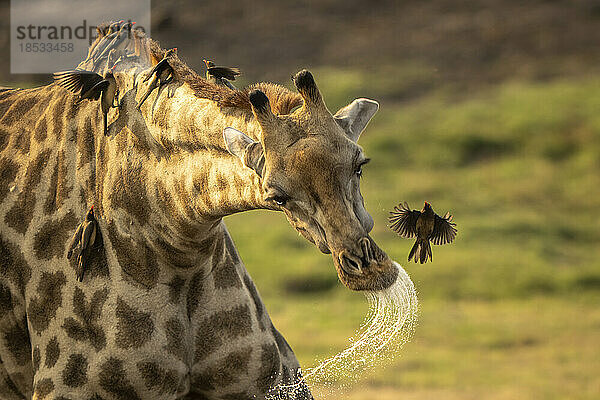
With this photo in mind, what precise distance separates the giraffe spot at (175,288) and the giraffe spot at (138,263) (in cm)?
9

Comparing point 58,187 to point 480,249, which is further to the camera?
point 480,249

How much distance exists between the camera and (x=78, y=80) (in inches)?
190

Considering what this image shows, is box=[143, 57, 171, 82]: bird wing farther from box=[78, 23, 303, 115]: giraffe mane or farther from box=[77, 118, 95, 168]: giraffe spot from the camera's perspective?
box=[77, 118, 95, 168]: giraffe spot

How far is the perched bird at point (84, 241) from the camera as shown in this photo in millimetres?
4762

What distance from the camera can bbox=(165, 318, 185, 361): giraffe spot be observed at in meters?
4.80

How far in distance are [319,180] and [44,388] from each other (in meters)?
1.97

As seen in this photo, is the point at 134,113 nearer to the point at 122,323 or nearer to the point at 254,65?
the point at 122,323

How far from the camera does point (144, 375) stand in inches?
187

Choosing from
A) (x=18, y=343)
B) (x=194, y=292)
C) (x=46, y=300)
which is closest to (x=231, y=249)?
(x=194, y=292)

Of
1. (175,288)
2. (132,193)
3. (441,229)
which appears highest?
(132,193)

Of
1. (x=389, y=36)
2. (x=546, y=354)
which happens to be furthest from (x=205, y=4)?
(x=546, y=354)

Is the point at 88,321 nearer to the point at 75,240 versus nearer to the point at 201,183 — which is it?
the point at 75,240

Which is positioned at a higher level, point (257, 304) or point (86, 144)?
point (86, 144)

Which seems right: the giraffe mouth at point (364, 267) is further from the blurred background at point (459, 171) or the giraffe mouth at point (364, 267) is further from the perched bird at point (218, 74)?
the blurred background at point (459, 171)
